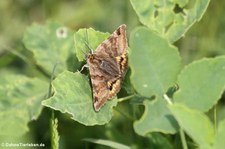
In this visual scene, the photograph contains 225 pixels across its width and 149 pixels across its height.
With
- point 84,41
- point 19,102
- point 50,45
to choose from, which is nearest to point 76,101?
point 84,41

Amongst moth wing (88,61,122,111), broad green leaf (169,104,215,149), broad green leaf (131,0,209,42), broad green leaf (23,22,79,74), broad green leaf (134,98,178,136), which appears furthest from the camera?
broad green leaf (23,22,79,74)

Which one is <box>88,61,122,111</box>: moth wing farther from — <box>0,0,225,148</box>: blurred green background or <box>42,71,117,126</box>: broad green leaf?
<box>0,0,225,148</box>: blurred green background

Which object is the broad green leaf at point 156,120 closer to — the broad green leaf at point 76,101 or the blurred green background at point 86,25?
the broad green leaf at point 76,101

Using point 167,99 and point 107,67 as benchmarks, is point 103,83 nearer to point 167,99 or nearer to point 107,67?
point 107,67

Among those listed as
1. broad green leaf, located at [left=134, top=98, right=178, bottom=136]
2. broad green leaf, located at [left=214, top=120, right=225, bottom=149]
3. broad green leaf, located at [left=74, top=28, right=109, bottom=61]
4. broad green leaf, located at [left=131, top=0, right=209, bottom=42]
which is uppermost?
broad green leaf, located at [left=131, top=0, right=209, bottom=42]

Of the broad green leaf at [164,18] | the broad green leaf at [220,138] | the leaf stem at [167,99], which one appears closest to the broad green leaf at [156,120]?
the leaf stem at [167,99]

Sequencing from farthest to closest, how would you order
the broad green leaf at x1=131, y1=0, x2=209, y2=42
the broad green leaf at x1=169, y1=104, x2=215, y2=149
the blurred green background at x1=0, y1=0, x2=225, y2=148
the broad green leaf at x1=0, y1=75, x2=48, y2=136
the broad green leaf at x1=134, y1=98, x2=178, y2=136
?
the blurred green background at x1=0, y1=0, x2=225, y2=148, the broad green leaf at x1=0, y1=75, x2=48, y2=136, the broad green leaf at x1=131, y1=0, x2=209, y2=42, the broad green leaf at x1=134, y1=98, x2=178, y2=136, the broad green leaf at x1=169, y1=104, x2=215, y2=149

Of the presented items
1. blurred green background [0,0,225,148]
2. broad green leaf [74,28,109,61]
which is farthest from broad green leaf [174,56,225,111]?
blurred green background [0,0,225,148]
